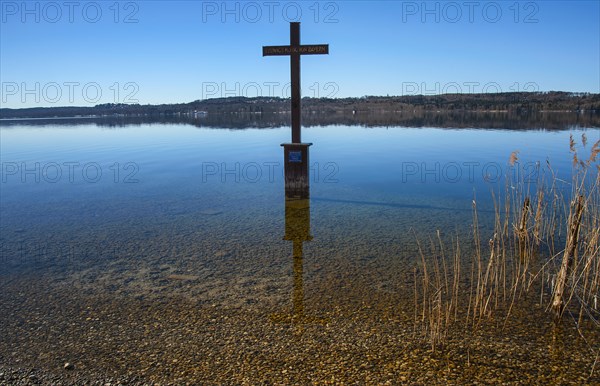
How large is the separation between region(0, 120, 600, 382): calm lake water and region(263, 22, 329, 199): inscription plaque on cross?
847mm

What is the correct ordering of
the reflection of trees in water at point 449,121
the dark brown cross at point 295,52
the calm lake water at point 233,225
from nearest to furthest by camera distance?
the calm lake water at point 233,225 → the dark brown cross at point 295,52 → the reflection of trees in water at point 449,121

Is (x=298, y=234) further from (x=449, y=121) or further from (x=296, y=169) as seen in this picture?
(x=449, y=121)

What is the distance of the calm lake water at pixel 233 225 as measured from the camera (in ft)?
23.3

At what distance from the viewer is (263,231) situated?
405 inches

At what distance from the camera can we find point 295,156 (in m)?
13.3

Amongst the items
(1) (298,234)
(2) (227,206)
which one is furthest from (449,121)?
(1) (298,234)

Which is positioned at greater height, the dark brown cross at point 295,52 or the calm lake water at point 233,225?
the dark brown cross at point 295,52

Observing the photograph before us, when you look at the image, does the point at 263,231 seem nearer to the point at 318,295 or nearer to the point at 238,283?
the point at 238,283

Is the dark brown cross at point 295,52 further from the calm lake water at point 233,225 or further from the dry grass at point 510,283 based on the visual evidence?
the dry grass at point 510,283

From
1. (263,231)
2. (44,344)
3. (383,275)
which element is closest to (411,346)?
(383,275)

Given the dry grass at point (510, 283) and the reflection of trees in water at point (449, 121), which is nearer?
the dry grass at point (510, 283)

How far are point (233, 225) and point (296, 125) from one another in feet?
13.0

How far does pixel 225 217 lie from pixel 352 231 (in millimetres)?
3729

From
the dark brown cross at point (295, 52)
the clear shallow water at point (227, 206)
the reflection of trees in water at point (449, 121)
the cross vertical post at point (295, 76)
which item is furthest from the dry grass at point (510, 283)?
the reflection of trees in water at point (449, 121)
